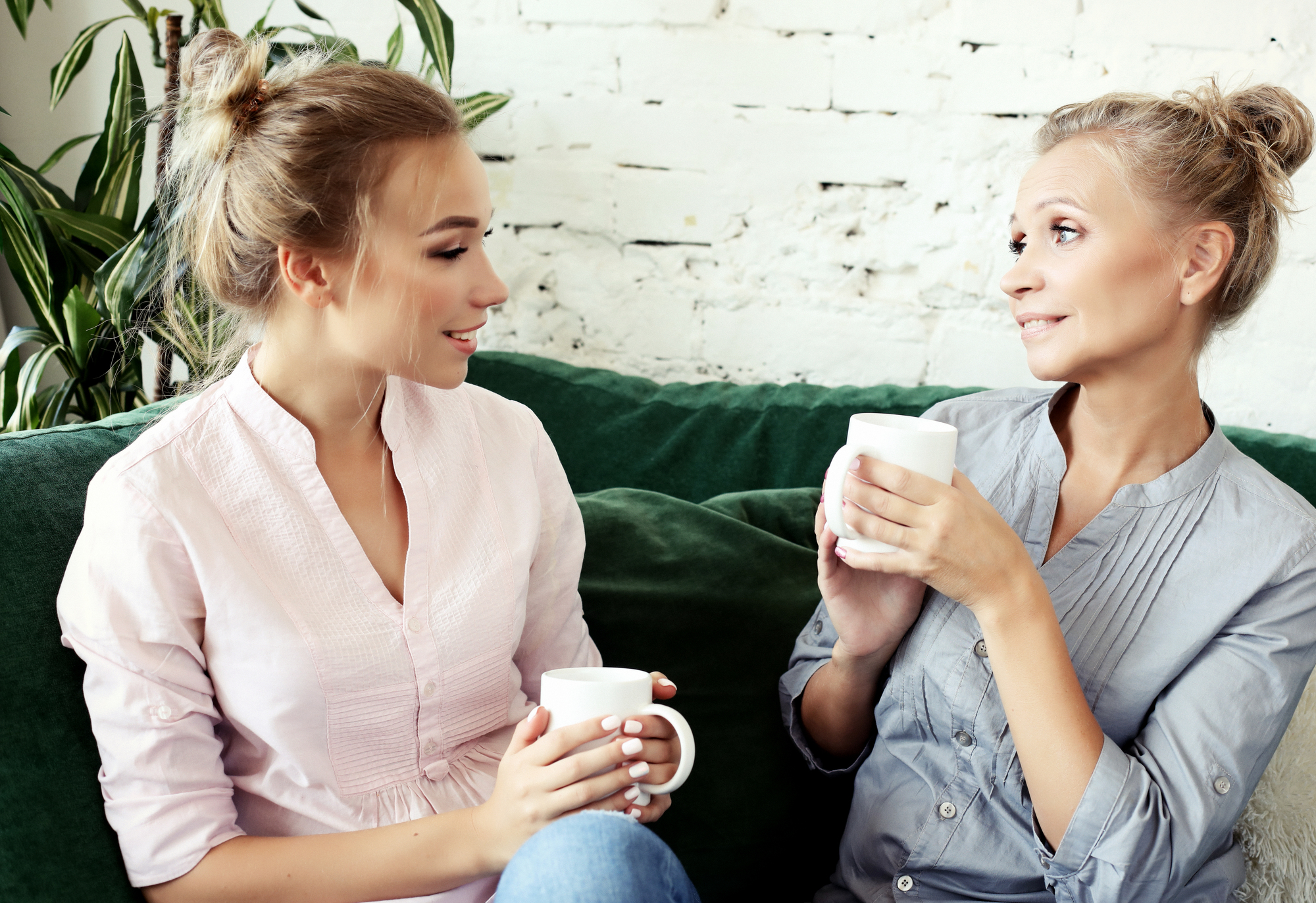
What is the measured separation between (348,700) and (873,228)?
3.95 ft

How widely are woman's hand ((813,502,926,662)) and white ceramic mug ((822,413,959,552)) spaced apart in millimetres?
149

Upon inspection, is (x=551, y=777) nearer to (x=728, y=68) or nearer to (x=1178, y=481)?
(x=1178, y=481)

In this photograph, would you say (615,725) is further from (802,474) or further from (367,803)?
(802,474)

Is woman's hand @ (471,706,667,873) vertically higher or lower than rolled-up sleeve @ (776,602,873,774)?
higher

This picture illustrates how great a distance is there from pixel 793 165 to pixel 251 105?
1001mm

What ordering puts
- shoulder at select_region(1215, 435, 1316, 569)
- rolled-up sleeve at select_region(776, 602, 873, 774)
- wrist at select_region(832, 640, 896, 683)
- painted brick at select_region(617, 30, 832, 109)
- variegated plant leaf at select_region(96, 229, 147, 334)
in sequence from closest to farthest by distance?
shoulder at select_region(1215, 435, 1316, 569), wrist at select_region(832, 640, 896, 683), rolled-up sleeve at select_region(776, 602, 873, 774), variegated plant leaf at select_region(96, 229, 147, 334), painted brick at select_region(617, 30, 832, 109)

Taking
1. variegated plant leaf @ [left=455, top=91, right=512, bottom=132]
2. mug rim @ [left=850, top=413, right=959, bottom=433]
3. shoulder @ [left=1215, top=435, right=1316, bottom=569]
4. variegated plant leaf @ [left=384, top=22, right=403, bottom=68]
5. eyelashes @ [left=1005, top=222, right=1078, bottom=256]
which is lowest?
shoulder @ [left=1215, top=435, right=1316, bottom=569]

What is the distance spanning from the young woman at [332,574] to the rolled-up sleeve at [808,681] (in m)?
0.30

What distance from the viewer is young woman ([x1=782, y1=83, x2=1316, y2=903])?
2.82ft

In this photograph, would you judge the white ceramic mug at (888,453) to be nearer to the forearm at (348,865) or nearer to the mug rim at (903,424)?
the mug rim at (903,424)

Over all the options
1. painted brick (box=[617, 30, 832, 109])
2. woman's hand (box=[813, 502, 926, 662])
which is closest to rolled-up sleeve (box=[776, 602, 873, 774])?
woman's hand (box=[813, 502, 926, 662])

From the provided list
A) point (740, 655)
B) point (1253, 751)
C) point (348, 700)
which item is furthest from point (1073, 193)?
point (348, 700)

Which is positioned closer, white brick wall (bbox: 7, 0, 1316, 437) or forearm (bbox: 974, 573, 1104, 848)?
forearm (bbox: 974, 573, 1104, 848)

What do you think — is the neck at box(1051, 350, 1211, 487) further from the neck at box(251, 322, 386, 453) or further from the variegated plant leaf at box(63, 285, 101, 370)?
the variegated plant leaf at box(63, 285, 101, 370)
